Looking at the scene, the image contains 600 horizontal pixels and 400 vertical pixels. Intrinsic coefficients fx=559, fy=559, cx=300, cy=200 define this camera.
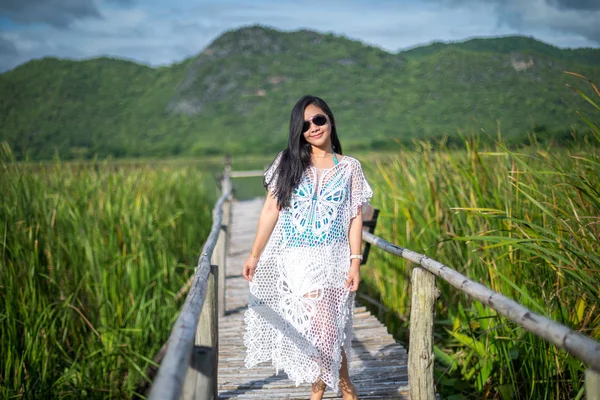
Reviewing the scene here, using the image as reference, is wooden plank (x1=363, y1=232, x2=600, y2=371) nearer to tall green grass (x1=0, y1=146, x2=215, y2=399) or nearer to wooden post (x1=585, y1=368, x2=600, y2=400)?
wooden post (x1=585, y1=368, x2=600, y2=400)

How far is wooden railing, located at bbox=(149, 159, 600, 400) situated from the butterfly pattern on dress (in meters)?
0.47

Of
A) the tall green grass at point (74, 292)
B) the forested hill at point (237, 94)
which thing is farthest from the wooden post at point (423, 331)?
the forested hill at point (237, 94)

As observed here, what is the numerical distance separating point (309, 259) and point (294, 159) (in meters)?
0.45

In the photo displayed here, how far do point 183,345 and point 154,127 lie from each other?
6472 cm

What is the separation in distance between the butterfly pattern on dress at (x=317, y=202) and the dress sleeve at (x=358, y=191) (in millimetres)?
72

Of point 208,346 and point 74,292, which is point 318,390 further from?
point 74,292

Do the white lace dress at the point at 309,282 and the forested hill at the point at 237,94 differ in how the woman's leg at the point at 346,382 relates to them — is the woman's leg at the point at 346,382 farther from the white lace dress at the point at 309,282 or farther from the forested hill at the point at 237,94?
the forested hill at the point at 237,94

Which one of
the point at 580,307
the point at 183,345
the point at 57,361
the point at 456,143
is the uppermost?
the point at 456,143

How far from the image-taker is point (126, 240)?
5.09 meters

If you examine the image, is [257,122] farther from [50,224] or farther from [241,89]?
[50,224]

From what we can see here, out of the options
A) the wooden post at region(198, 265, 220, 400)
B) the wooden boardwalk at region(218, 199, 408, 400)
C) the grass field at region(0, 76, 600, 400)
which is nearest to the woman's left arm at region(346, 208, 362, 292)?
the grass field at region(0, 76, 600, 400)

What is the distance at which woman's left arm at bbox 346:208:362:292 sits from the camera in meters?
2.47

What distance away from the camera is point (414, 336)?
259cm

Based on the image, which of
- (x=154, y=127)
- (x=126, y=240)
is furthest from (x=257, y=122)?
(x=126, y=240)
